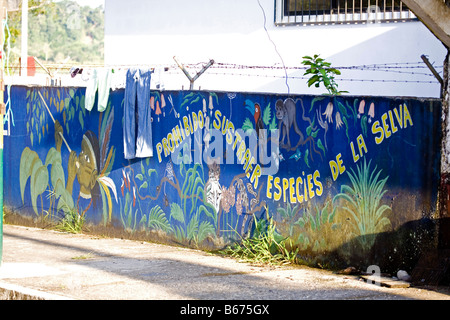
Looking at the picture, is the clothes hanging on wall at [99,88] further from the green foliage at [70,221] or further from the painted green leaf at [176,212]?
the painted green leaf at [176,212]

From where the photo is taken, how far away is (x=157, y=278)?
8.60 m

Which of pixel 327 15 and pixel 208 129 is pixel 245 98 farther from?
pixel 327 15

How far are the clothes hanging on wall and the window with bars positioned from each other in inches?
175

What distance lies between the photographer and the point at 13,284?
26.8 feet

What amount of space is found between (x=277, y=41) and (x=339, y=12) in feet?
4.30

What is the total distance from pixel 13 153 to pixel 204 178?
420 centimetres

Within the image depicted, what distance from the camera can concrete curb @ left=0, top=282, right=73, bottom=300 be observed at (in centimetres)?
758

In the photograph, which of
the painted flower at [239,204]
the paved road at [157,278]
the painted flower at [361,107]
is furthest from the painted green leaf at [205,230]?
the painted flower at [361,107]

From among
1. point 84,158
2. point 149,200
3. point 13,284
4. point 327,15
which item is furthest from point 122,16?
point 13,284

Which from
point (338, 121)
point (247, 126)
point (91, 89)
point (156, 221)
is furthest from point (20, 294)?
point (91, 89)

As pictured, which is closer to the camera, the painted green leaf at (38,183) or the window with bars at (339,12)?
the painted green leaf at (38,183)

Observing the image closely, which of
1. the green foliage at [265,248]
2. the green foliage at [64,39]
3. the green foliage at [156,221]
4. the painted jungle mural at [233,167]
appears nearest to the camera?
the painted jungle mural at [233,167]

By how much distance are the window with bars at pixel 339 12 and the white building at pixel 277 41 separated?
0.02 metres

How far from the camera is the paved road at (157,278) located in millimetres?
7801
